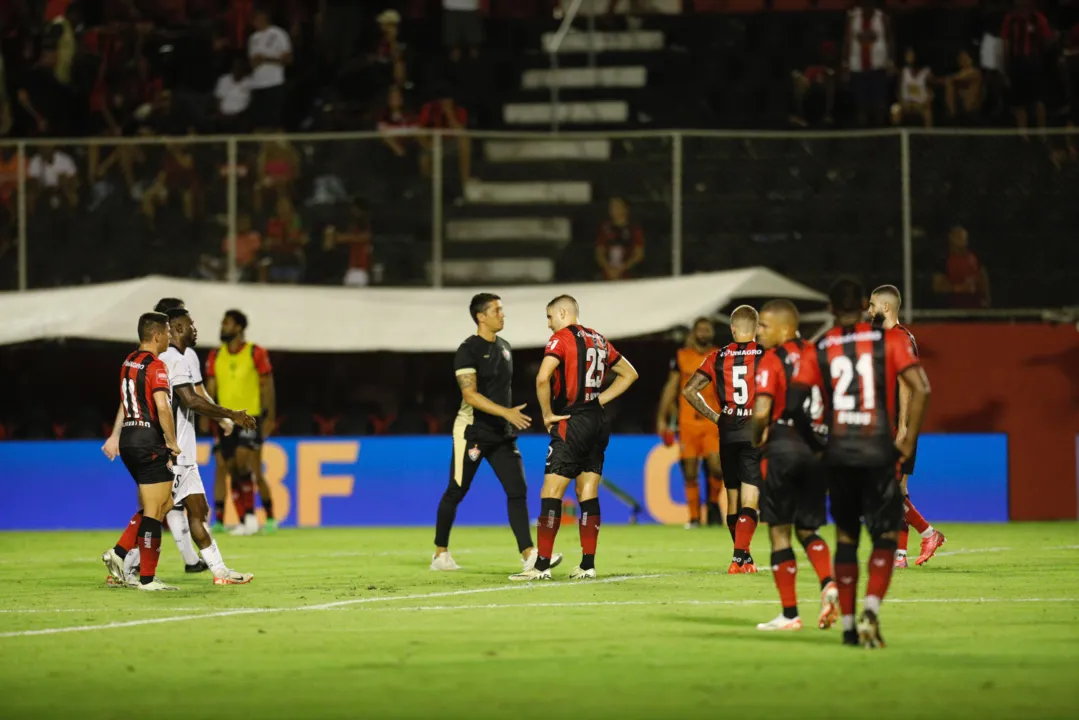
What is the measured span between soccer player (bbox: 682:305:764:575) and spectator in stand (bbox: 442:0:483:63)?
14869 mm

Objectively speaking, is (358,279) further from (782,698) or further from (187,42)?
(782,698)

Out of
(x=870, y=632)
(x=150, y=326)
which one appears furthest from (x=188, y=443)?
(x=870, y=632)

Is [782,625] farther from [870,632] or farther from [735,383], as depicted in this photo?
[735,383]

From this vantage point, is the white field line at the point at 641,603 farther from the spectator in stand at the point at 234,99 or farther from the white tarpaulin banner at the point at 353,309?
the spectator in stand at the point at 234,99

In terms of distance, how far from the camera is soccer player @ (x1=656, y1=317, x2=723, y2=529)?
2134 cm

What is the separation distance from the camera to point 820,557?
34.8 feet

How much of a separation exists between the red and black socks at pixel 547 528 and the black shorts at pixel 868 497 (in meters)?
4.72

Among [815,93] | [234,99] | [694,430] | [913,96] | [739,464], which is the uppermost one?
[234,99]

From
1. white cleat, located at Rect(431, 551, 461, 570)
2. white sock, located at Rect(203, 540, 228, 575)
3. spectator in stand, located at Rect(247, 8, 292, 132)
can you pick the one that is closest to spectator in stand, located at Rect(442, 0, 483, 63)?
spectator in stand, located at Rect(247, 8, 292, 132)

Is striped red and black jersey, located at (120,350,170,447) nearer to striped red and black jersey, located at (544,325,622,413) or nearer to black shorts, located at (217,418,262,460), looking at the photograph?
striped red and black jersey, located at (544,325,622,413)

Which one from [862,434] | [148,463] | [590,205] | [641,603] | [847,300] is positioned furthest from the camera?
[590,205]

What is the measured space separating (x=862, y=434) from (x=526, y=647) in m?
2.07

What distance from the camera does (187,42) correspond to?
1154 inches

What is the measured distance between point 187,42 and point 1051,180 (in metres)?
13.7
